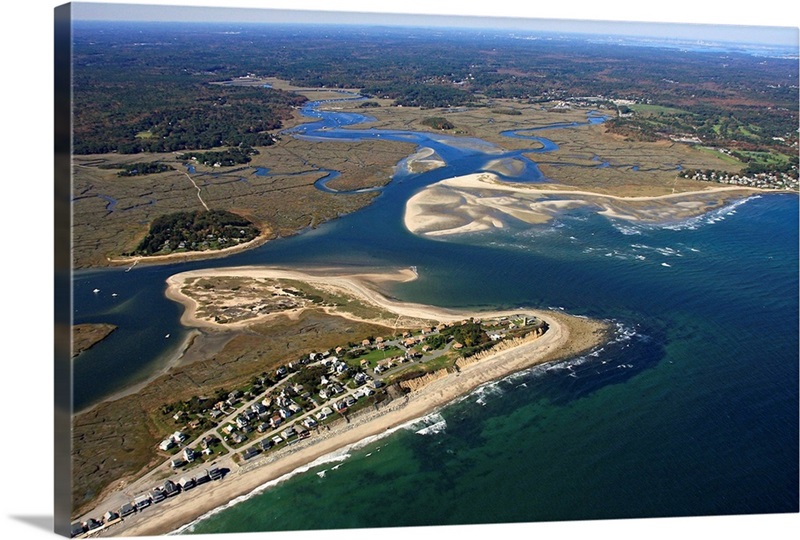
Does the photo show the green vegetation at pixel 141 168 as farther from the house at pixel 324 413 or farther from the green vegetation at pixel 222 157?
the house at pixel 324 413

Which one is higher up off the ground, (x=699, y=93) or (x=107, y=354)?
(x=699, y=93)

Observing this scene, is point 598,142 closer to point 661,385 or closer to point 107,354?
point 661,385

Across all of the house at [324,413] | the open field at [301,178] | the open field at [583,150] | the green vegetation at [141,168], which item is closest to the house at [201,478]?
the house at [324,413]

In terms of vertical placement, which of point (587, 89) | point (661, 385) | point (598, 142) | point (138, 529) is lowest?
point (138, 529)

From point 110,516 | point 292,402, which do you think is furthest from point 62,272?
point 292,402

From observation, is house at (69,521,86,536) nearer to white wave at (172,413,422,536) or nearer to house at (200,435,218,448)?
white wave at (172,413,422,536)

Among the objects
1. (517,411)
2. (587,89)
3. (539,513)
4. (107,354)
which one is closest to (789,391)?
(517,411)

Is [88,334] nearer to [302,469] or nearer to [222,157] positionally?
[302,469]
